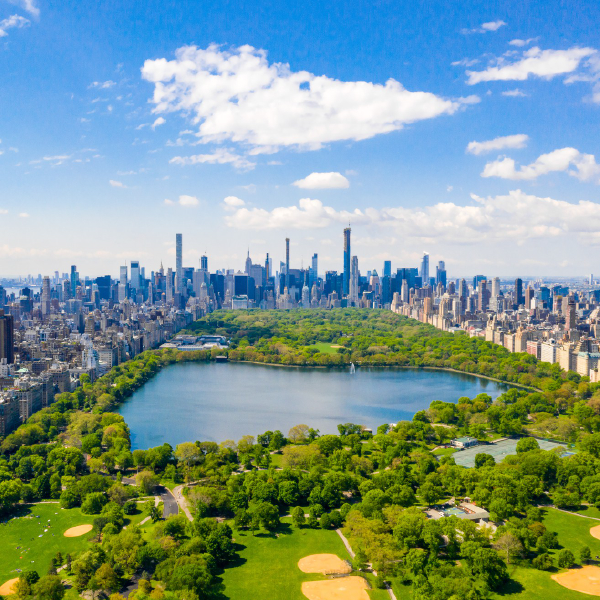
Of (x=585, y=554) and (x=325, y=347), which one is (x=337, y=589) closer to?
(x=585, y=554)

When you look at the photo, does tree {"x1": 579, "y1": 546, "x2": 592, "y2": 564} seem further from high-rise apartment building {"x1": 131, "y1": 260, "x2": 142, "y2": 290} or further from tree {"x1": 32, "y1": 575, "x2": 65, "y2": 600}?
high-rise apartment building {"x1": 131, "y1": 260, "x2": 142, "y2": 290}

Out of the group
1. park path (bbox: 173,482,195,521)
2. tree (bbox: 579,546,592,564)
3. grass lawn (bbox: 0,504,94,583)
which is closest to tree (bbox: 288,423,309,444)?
park path (bbox: 173,482,195,521)

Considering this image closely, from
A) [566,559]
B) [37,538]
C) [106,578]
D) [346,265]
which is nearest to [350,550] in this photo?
[566,559]

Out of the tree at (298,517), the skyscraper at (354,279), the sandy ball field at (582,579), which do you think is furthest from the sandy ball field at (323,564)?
the skyscraper at (354,279)

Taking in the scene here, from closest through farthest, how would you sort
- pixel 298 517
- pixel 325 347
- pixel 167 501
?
pixel 298 517, pixel 167 501, pixel 325 347

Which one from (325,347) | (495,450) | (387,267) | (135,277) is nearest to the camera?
(495,450)
